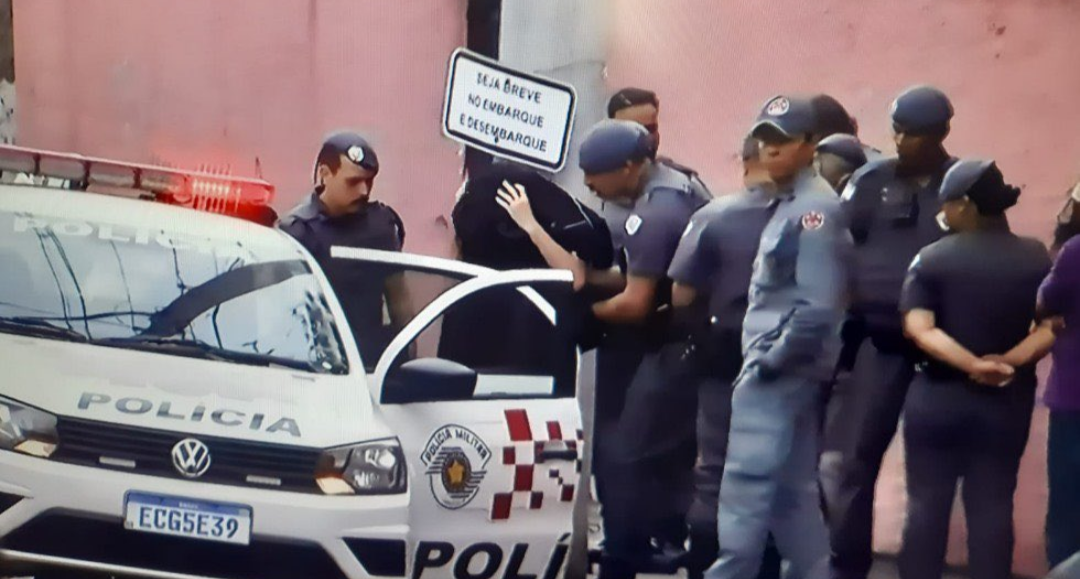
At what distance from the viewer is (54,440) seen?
3.90 m

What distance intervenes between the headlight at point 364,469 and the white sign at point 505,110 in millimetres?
1034

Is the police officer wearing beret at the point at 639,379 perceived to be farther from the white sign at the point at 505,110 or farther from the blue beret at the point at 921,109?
the blue beret at the point at 921,109

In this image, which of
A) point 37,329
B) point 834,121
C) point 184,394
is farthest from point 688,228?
point 37,329

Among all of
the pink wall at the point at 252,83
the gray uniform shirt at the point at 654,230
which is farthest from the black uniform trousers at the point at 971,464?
the pink wall at the point at 252,83

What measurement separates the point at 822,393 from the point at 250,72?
1873 mm

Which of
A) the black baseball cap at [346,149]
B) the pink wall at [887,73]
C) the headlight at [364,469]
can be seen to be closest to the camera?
the headlight at [364,469]

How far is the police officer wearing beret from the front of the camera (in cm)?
499

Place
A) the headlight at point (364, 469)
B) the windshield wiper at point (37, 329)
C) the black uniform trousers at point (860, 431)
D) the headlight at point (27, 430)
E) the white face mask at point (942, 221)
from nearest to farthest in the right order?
the headlight at point (27, 430) < the headlight at point (364, 469) < the windshield wiper at point (37, 329) < the white face mask at point (942, 221) < the black uniform trousers at point (860, 431)

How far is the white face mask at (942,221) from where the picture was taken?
4.70 meters

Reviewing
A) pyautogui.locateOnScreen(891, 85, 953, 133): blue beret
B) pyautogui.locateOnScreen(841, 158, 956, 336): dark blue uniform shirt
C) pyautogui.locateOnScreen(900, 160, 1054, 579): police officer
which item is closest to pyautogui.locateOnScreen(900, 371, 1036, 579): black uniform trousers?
pyautogui.locateOnScreen(900, 160, 1054, 579): police officer

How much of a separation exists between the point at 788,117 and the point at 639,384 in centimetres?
96

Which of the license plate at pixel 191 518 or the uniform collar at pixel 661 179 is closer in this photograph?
the license plate at pixel 191 518

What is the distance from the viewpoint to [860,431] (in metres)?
4.90

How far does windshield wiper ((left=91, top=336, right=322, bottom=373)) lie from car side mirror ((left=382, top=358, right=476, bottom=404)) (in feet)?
0.70
